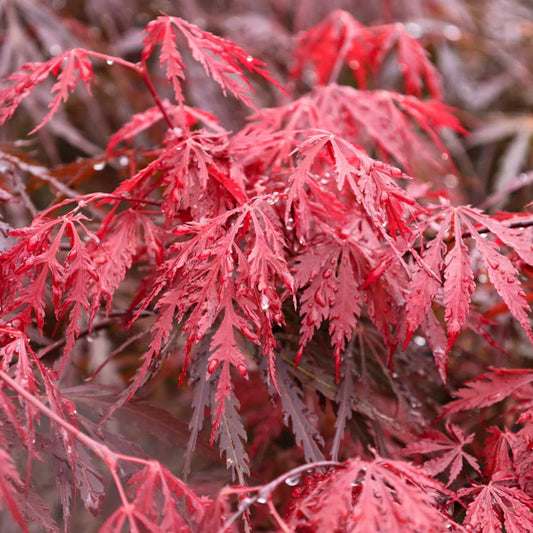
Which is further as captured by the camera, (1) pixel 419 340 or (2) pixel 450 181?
(2) pixel 450 181

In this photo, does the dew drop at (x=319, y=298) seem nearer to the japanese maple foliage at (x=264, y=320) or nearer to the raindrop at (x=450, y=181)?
the japanese maple foliage at (x=264, y=320)

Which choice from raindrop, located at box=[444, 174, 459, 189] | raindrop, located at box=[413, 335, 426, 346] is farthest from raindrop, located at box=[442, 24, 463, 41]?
raindrop, located at box=[413, 335, 426, 346]

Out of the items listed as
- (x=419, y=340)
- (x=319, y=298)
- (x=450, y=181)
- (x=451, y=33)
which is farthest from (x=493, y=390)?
(x=451, y=33)

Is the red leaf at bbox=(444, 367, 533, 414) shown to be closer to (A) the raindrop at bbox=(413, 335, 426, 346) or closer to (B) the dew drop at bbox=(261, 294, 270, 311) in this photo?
(A) the raindrop at bbox=(413, 335, 426, 346)

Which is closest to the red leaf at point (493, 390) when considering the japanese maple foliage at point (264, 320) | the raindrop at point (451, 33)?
the japanese maple foliage at point (264, 320)

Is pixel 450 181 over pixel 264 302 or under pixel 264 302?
under

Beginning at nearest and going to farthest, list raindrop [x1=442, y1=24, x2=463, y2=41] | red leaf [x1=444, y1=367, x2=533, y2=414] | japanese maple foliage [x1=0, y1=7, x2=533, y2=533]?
1. japanese maple foliage [x1=0, y1=7, x2=533, y2=533]
2. red leaf [x1=444, y1=367, x2=533, y2=414]
3. raindrop [x1=442, y1=24, x2=463, y2=41]

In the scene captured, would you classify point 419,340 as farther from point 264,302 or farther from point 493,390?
point 264,302

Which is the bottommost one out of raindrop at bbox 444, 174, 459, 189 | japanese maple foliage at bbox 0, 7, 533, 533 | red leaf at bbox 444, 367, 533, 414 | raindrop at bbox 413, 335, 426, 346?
raindrop at bbox 444, 174, 459, 189

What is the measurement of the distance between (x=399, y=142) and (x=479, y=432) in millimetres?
548

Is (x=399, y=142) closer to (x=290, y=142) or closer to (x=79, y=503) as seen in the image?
(x=290, y=142)

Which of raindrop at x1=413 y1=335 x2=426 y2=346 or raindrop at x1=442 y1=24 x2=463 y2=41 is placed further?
raindrop at x1=442 y1=24 x2=463 y2=41

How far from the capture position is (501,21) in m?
2.06

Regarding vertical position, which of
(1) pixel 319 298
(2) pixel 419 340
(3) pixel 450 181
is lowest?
(3) pixel 450 181
